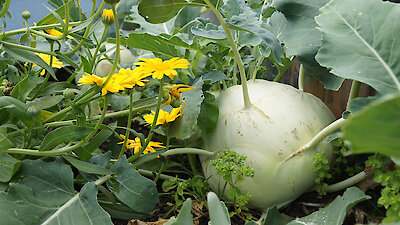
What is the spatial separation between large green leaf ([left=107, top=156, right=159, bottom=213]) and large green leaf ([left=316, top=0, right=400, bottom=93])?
0.36 m

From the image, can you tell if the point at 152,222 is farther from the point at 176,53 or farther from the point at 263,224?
the point at 176,53

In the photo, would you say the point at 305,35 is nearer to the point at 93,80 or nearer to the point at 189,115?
the point at 189,115

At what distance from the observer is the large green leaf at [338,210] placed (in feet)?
2.11

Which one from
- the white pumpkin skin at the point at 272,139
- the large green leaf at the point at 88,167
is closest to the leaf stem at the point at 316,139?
the white pumpkin skin at the point at 272,139

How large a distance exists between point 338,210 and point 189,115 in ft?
1.12

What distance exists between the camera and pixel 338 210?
0.65 meters

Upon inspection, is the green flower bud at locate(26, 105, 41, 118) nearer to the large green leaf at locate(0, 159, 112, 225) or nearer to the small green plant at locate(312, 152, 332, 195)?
the large green leaf at locate(0, 159, 112, 225)

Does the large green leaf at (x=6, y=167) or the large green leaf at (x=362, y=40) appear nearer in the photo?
the large green leaf at (x=362, y=40)

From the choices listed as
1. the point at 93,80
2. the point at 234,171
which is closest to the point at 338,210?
the point at 234,171

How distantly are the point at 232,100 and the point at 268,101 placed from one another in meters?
0.08

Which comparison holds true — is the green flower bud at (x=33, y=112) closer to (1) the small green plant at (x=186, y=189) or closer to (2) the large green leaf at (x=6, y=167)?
(2) the large green leaf at (x=6, y=167)

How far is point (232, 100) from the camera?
0.90m

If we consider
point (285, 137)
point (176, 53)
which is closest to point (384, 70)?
point (285, 137)

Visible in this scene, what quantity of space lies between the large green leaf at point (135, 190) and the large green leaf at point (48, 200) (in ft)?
0.19
